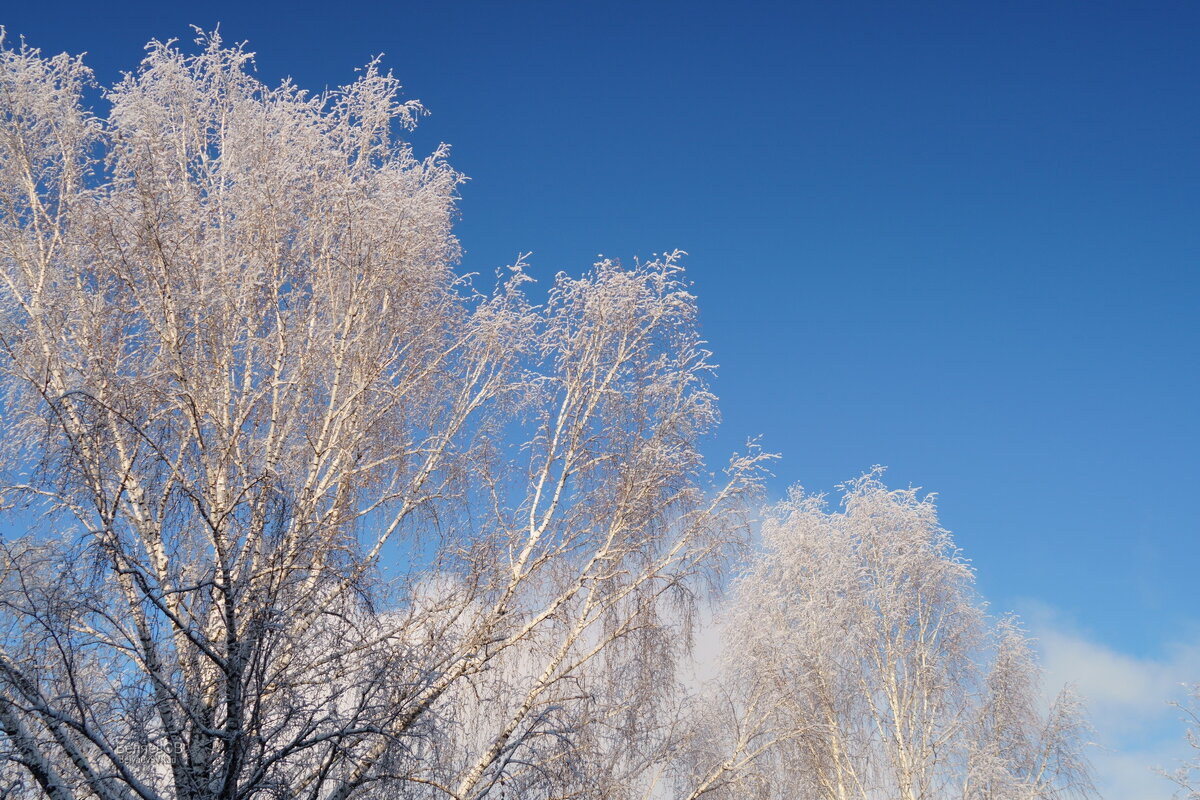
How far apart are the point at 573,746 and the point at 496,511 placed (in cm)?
262

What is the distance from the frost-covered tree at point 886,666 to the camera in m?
17.0

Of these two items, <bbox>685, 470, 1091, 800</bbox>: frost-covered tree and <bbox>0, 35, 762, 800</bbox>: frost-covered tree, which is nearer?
<bbox>0, 35, 762, 800</bbox>: frost-covered tree

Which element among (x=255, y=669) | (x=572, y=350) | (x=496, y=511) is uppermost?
(x=572, y=350)

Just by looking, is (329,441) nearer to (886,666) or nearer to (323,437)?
(323,437)

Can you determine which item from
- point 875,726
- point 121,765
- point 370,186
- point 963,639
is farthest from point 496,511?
point 963,639

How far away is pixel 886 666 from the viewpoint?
1872 centimetres

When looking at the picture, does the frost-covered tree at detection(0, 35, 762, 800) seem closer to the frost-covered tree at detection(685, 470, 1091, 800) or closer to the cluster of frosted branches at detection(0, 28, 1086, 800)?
the cluster of frosted branches at detection(0, 28, 1086, 800)

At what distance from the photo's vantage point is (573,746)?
25.2 feet

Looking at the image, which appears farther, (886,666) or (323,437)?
(886,666)

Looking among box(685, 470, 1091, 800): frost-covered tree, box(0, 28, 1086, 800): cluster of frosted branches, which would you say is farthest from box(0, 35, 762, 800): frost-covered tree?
box(685, 470, 1091, 800): frost-covered tree

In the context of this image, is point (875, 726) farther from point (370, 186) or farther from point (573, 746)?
point (370, 186)

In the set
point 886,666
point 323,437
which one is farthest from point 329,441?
point 886,666

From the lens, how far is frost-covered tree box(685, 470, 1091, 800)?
17.0 m

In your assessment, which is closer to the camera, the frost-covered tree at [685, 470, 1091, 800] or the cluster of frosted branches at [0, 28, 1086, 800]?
the cluster of frosted branches at [0, 28, 1086, 800]
